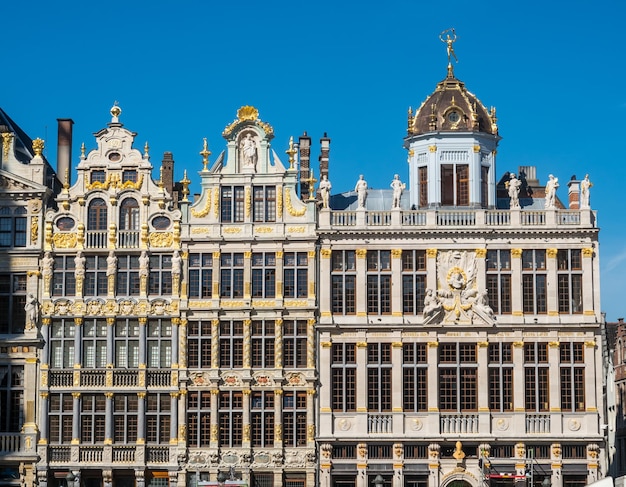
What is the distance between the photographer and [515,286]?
5047 centimetres

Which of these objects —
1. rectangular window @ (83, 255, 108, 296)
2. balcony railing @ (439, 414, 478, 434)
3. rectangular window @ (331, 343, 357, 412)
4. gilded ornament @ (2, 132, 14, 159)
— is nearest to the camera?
balcony railing @ (439, 414, 478, 434)

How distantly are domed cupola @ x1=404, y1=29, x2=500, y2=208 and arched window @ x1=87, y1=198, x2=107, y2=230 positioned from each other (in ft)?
40.2

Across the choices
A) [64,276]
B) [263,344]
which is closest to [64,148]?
[64,276]

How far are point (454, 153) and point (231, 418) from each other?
44.6ft

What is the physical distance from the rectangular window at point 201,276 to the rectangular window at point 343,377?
5.39 m

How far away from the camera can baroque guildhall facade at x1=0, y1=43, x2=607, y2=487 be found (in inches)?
1959

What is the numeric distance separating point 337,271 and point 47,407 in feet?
40.1

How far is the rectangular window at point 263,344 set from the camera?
50.6 m

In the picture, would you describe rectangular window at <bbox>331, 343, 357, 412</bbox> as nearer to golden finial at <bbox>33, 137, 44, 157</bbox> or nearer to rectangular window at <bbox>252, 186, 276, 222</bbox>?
rectangular window at <bbox>252, 186, 276, 222</bbox>

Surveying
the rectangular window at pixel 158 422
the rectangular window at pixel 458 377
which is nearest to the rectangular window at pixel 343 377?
the rectangular window at pixel 458 377

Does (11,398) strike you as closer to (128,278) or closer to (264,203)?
(128,278)

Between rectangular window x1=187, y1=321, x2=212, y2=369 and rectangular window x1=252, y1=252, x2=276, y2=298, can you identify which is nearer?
rectangular window x1=187, y1=321, x2=212, y2=369

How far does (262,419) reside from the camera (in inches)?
1973

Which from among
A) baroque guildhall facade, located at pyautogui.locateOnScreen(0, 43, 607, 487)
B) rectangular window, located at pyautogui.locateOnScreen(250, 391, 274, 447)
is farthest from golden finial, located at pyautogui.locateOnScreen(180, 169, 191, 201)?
rectangular window, located at pyautogui.locateOnScreen(250, 391, 274, 447)
